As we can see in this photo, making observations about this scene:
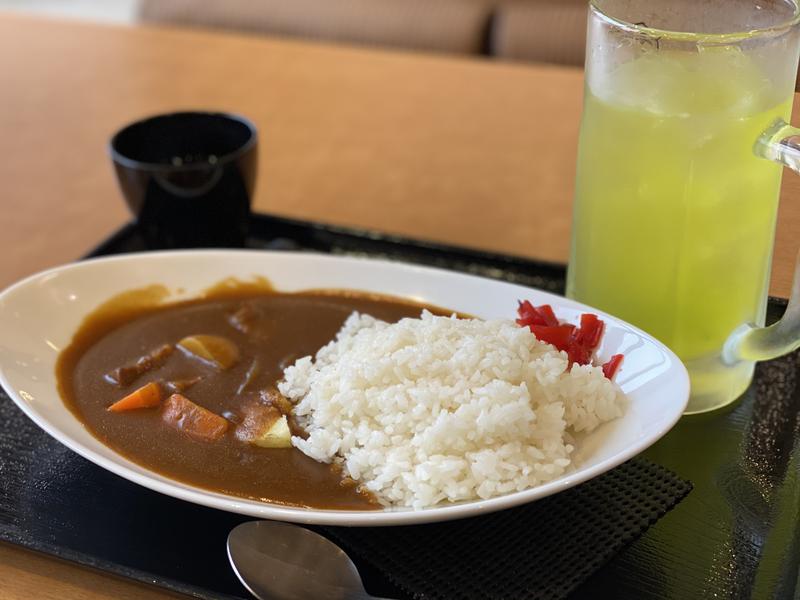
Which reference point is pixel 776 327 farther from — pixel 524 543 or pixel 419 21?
pixel 419 21

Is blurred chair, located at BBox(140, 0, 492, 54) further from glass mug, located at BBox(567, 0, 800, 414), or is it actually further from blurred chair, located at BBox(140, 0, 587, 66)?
glass mug, located at BBox(567, 0, 800, 414)

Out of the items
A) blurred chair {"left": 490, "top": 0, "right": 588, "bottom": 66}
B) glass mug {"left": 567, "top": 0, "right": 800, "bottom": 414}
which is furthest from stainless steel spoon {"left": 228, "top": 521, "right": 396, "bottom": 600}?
blurred chair {"left": 490, "top": 0, "right": 588, "bottom": 66}

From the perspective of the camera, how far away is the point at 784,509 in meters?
1.09

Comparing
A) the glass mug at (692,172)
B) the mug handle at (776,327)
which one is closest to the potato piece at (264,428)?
the glass mug at (692,172)

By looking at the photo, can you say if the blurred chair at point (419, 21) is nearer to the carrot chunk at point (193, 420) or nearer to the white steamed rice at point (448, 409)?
the white steamed rice at point (448, 409)

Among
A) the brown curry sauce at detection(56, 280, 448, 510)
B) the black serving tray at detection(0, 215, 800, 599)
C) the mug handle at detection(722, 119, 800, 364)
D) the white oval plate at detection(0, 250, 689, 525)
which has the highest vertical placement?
the mug handle at detection(722, 119, 800, 364)

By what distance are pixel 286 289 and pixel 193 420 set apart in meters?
0.33

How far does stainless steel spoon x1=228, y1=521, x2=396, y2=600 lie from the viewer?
0.96 m

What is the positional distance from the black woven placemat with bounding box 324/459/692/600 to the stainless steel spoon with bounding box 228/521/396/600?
0.03 metres

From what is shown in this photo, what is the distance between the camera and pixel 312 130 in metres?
2.20

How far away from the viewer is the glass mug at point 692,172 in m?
1.12

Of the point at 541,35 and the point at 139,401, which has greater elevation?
the point at 541,35

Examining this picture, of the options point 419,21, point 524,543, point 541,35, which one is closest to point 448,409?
point 524,543

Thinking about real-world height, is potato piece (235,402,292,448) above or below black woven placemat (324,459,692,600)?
above
